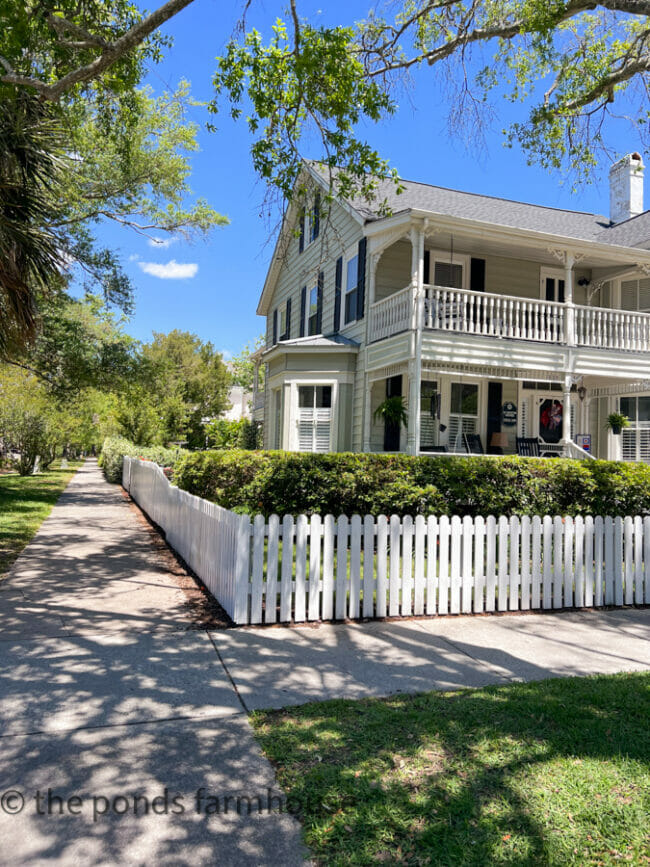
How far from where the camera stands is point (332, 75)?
687 cm

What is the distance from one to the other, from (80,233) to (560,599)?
1590 cm

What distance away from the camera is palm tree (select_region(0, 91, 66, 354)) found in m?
6.76

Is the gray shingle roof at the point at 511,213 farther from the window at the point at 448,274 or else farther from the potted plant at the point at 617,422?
the potted plant at the point at 617,422

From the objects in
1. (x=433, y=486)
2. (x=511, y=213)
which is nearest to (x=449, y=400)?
(x=511, y=213)

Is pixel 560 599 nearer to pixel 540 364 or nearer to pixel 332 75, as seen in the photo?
pixel 332 75

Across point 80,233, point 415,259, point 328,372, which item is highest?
point 80,233

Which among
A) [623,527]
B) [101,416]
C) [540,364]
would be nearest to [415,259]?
[540,364]

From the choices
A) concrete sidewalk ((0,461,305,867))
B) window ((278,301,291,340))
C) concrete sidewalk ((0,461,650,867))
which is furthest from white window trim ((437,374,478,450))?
concrete sidewalk ((0,461,305,867))

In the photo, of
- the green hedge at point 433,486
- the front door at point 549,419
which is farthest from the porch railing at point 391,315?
the green hedge at point 433,486

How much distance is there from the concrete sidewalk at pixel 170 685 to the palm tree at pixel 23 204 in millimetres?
3354

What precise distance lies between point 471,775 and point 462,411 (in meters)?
13.0

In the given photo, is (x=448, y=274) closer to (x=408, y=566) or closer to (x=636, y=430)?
(x=636, y=430)

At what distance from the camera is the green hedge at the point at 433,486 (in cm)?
785

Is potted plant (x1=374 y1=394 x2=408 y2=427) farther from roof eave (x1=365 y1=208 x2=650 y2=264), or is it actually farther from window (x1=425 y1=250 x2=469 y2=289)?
roof eave (x1=365 y1=208 x2=650 y2=264)
